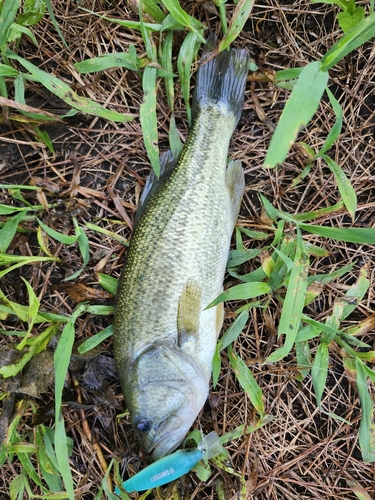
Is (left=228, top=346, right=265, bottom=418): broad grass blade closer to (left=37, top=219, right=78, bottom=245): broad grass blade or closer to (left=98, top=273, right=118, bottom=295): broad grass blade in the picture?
(left=98, top=273, right=118, bottom=295): broad grass blade

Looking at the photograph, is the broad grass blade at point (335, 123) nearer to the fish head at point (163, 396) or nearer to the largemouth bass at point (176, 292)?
the largemouth bass at point (176, 292)

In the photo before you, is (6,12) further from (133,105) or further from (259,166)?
(259,166)

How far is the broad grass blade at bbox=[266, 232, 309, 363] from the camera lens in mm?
2369

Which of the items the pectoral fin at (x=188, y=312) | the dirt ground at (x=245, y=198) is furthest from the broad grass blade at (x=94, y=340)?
the pectoral fin at (x=188, y=312)

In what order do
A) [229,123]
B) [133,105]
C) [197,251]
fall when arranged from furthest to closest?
[133,105], [229,123], [197,251]

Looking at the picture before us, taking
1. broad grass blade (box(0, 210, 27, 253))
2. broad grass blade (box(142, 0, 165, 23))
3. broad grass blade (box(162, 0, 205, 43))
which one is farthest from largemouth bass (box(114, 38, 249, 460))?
broad grass blade (box(0, 210, 27, 253))

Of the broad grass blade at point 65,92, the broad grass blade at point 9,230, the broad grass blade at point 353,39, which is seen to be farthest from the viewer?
the broad grass blade at point 9,230

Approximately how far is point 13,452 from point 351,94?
10.4 ft

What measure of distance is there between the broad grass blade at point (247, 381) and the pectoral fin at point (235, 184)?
0.88 meters

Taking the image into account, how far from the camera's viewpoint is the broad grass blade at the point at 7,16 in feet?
8.32

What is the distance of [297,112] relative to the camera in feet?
5.23

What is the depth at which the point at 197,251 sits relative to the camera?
253 centimetres

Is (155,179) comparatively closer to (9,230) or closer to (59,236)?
(59,236)

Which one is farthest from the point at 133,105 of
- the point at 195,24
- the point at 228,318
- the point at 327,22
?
the point at 228,318
